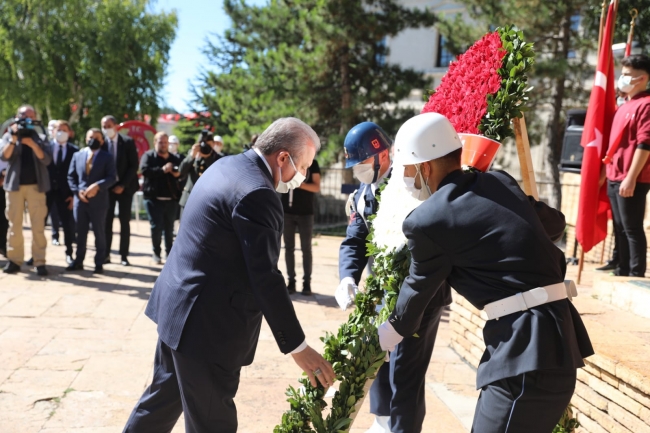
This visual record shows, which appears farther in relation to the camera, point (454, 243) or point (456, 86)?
point (456, 86)

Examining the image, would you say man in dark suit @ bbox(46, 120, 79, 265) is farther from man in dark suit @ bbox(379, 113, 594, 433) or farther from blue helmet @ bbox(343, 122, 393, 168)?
man in dark suit @ bbox(379, 113, 594, 433)

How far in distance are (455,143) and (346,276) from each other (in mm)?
1525

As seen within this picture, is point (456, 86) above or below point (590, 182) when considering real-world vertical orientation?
above

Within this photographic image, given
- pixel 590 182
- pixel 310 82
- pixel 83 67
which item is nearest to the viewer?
pixel 590 182

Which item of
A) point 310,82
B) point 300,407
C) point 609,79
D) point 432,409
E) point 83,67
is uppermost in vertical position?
point 83,67

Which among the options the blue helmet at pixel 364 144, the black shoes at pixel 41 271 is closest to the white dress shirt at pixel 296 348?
the blue helmet at pixel 364 144

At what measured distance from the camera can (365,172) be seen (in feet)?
13.4

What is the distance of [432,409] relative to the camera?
4.55 metres

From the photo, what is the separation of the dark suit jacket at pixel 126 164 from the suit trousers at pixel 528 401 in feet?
26.2

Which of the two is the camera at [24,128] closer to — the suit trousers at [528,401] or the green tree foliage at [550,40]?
the suit trousers at [528,401]

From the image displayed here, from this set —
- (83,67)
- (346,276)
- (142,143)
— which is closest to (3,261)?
(142,143)

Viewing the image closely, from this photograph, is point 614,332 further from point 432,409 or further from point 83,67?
point 83,67

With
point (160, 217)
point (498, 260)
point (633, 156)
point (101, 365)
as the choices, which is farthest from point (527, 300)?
point (160, 217)

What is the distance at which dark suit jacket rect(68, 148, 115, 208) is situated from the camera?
8.77 meters
